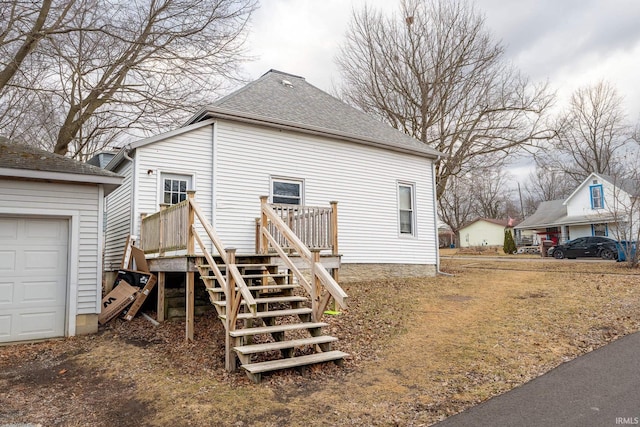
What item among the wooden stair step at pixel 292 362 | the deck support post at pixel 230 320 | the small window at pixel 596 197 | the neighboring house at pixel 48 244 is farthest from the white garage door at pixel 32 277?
the small window at pixel 596 197

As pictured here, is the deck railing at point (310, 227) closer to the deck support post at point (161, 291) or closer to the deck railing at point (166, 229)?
the deck railing at point (166, 229)

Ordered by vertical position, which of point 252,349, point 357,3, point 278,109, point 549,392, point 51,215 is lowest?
point 549,392

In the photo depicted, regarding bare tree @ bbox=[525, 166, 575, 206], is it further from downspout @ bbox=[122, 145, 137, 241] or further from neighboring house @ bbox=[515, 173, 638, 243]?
downspout @ bbox=[122, 145, 137, 241]

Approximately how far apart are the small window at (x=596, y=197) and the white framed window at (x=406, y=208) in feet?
68.1

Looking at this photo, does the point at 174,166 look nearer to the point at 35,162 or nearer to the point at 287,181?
the point at 35,162

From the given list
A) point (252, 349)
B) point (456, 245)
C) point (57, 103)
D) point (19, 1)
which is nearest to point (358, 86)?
point (57, 103)

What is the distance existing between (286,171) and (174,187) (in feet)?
9.48

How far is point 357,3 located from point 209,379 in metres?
20.0

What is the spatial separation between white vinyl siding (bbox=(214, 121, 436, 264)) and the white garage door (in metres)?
3.29

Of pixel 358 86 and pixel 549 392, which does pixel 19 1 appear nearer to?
pixel 549 392

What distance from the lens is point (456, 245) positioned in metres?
52.1

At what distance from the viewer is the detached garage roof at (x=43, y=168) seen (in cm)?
656

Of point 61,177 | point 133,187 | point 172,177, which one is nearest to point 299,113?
point 172,177

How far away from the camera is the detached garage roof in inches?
258
